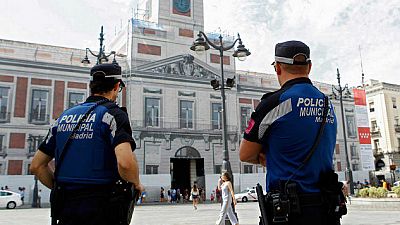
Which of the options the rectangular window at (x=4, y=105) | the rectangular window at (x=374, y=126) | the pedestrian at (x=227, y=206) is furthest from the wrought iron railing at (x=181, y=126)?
the rectangular window at (x=374, y=126)

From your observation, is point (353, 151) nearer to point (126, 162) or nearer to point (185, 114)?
point (185, 114)

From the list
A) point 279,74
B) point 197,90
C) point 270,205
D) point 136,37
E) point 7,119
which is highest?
point 136,37

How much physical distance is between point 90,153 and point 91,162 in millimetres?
65

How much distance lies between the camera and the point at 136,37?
104 ft

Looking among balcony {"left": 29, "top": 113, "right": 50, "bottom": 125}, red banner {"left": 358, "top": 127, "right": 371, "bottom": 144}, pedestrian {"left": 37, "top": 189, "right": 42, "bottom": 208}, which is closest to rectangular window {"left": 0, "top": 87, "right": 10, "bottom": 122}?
balcony {"left": 29, "top": 113, "right": 50, "bottom": 125}

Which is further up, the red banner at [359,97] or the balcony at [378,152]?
the red banner at [359,97]

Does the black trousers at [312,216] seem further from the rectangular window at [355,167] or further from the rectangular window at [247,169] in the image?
the rectangular window at [355,167]

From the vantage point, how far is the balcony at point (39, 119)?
2823 centimetres

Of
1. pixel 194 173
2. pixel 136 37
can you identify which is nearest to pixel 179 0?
pixel 136 37

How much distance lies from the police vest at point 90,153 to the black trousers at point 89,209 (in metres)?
0.09

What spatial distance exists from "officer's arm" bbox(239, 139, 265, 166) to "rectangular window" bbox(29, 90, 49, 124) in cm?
2881

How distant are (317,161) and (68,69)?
3036cm

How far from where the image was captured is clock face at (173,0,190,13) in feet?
115

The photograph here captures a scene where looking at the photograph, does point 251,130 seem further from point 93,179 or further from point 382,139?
point 382,139
